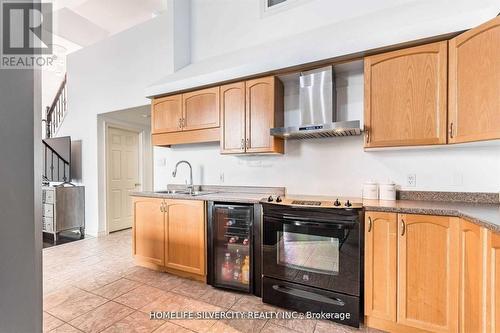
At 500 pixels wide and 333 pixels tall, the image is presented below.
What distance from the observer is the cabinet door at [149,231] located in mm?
2781

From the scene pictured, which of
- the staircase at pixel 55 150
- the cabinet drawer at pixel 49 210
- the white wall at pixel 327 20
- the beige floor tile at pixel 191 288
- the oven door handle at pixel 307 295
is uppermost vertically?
the white wall at pixel 327 20

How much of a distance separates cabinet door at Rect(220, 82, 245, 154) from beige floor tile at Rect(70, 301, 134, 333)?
1748mm

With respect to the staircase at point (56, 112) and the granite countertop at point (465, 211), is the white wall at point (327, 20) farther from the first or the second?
the staircase at point (56, 112)

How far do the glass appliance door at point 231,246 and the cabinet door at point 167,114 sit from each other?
1.31 m

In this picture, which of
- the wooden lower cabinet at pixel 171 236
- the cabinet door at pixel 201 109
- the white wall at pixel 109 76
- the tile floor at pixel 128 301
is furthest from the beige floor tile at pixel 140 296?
the white wall at pixel 109 76

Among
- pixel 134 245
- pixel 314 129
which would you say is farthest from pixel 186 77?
pixel 134 245

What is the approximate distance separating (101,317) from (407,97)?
3053mm

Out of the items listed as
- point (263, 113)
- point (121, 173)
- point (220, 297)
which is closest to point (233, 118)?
point (263, 113)

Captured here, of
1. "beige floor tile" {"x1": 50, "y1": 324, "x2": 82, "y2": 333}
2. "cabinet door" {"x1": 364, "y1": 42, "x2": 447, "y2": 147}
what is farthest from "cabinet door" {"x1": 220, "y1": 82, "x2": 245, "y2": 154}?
"beige floor tile" {"x1": 50, "y1": 324, "x2": 82, "y2": 333}

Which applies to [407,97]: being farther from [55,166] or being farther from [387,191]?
[55,166]

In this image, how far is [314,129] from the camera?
221 cm

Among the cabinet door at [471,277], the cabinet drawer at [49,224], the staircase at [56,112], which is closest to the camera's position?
the cabinet door at [471,277]

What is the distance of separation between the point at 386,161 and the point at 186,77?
2368mm

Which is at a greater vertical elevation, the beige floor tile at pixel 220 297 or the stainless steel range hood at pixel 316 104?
the stainless steel range hood at pixel 316 104
